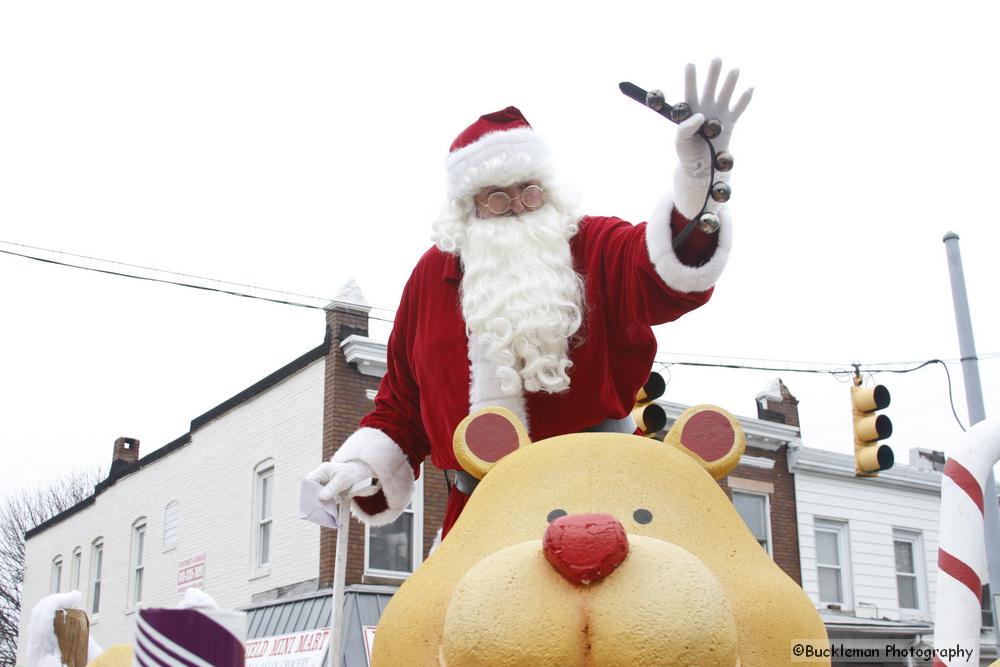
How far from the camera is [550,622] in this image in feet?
6.75

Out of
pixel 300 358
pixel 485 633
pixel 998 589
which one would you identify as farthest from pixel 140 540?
pixel 485 633

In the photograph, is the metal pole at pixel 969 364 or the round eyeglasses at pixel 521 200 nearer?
the round eyeglasses at pixel 521 200

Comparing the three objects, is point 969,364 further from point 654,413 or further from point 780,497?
point 780,497

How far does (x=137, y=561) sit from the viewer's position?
62.2 ft

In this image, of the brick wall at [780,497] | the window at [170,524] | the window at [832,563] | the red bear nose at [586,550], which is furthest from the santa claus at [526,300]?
the window at [832,563]

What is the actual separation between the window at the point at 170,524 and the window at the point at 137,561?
1.00 m

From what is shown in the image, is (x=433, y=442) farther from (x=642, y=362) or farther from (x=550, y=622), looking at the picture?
(x=550, y=622)

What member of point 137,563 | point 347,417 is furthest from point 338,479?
point 137,563

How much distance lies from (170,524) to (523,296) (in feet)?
52.0

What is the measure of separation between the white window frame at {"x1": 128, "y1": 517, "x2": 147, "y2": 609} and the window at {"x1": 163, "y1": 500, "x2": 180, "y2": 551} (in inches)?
37.4

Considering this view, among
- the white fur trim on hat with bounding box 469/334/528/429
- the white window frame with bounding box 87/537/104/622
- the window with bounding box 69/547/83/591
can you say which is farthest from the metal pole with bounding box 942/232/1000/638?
the window with bounding box 69/547/83/591

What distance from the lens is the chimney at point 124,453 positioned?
70.7 ft

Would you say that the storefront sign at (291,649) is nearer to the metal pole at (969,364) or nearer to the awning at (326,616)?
the awning at (326,616)

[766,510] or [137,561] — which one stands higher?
[766,510]
